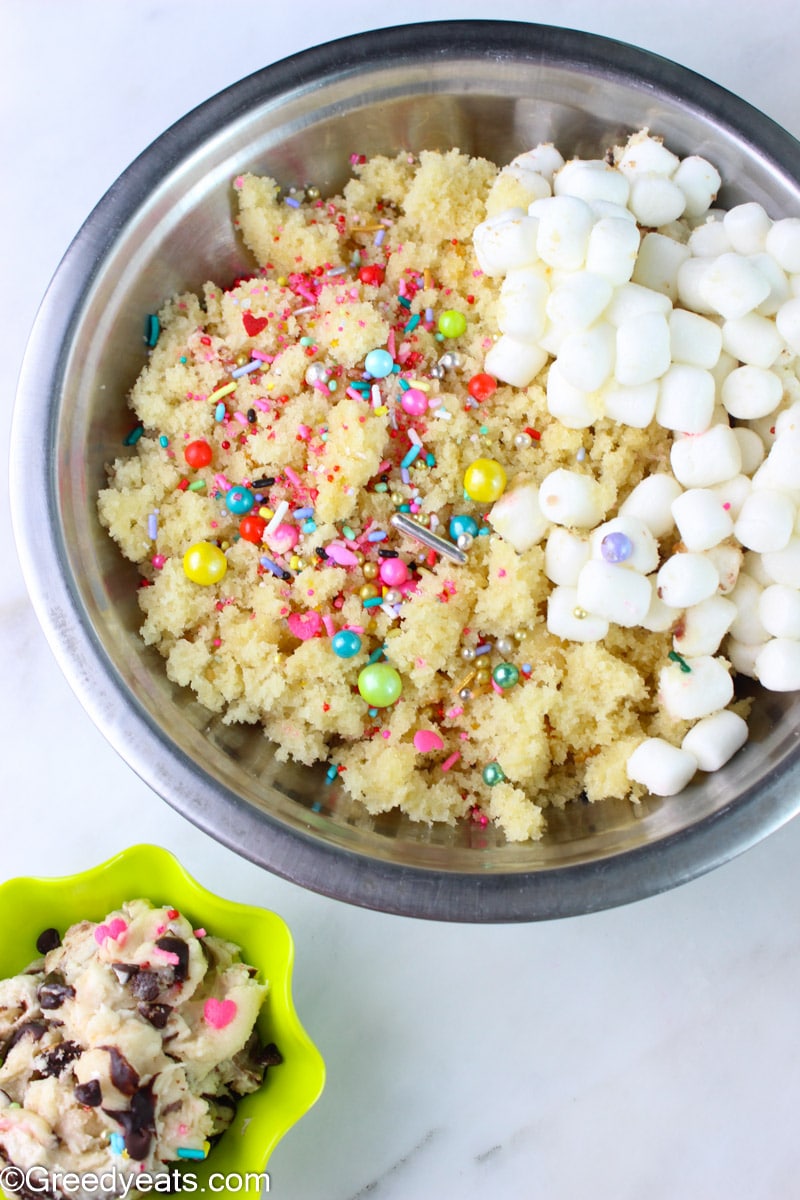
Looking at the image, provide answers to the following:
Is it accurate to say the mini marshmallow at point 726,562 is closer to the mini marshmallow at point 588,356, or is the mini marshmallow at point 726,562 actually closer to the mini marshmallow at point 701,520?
the mini marshmallow at point 701,520

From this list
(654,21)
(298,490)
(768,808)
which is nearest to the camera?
(768,808)

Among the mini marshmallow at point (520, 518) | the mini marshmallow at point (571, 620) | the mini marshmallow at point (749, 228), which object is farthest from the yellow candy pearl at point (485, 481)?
the mini marshmallow at point (749, 228)

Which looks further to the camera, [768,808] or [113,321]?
[113,321]

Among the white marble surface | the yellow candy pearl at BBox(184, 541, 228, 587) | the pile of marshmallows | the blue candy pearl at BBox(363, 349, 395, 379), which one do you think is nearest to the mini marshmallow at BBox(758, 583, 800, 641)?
the pile of marshmallows

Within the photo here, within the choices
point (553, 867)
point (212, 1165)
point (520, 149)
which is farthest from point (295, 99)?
point (212, 1165)

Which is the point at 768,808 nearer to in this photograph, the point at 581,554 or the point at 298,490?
the point at 581,554

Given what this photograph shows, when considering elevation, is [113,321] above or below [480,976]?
above

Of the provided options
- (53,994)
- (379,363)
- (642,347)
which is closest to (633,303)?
(642,347)
